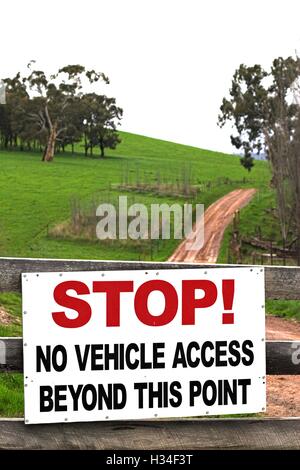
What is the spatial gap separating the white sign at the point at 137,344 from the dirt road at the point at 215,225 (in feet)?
114

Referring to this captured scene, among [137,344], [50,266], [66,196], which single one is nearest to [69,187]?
[66,196]

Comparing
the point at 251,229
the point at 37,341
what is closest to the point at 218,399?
the point at 37,341

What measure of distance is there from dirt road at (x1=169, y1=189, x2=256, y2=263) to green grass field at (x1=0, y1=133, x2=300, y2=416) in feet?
2.08

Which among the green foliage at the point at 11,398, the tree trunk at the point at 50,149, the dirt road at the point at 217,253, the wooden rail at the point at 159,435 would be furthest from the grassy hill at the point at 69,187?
the wooden rail at the point at 159,435

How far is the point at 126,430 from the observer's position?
5.03 meters

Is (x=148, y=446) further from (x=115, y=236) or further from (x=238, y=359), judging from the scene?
(x=115, y=236)

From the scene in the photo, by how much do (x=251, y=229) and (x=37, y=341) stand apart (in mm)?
48809

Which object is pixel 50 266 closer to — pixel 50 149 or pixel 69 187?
pixel 69 187

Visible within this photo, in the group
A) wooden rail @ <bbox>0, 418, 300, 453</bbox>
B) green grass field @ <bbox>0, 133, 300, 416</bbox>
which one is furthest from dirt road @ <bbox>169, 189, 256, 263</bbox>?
wooden rail @ <bbox>0, 418, 300, 453</bbox>

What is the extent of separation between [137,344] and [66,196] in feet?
194

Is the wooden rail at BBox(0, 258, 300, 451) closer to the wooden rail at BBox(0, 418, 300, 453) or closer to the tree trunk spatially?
the wooden rail at BBox(0, 418, 300, 453)

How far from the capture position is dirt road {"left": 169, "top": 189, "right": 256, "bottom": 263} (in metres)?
42.9

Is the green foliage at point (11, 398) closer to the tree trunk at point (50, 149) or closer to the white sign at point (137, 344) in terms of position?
the white sign at point (137, 344)

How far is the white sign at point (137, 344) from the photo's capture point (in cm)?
495
